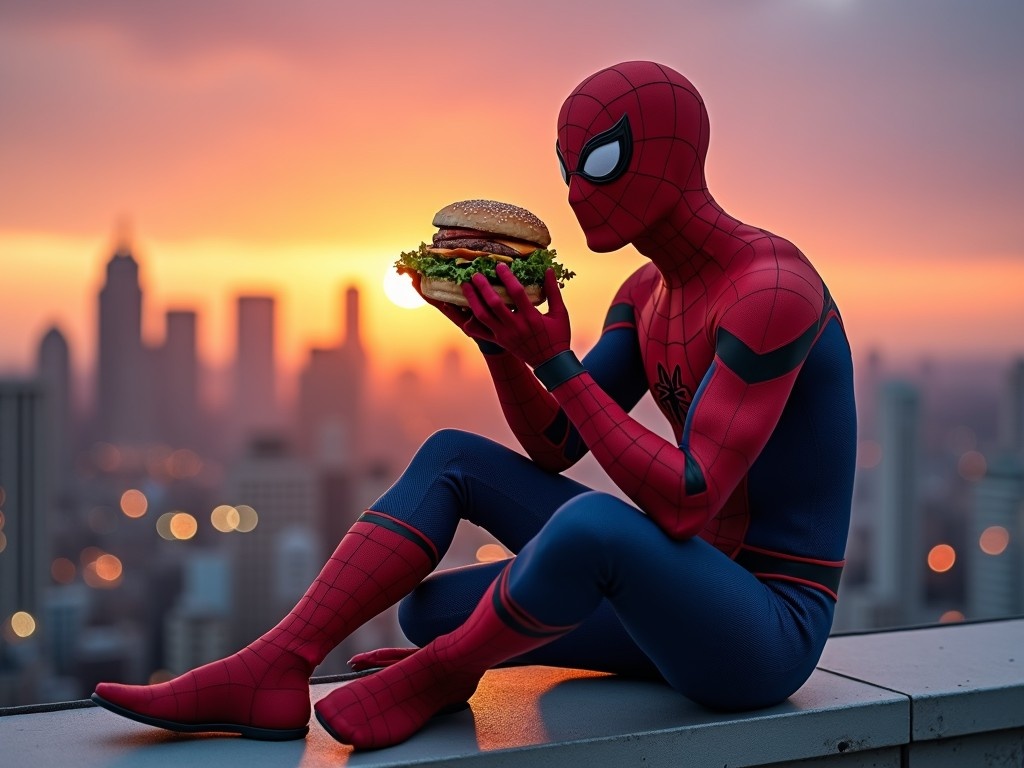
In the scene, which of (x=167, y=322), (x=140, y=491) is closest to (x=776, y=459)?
(x=167, y=322)

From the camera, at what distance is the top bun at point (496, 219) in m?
→ 2.73

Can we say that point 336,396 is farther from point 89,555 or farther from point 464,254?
point 464,254

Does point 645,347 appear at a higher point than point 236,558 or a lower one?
higher

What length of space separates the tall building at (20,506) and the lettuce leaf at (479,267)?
62992mm

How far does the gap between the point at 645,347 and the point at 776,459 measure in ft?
1.56

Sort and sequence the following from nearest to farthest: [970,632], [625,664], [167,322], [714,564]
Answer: [714,564], [625,664], [970,632], [167,322]

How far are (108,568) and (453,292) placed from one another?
74833 millimetres

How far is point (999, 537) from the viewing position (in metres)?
61.8

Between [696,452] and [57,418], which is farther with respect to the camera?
[57,418]

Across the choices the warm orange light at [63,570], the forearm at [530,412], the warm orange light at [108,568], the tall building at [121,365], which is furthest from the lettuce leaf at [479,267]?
the warm orange light at [108,568]

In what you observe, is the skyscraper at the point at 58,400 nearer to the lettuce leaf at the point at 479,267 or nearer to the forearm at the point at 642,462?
the lettuce leaf at the point at 479,267

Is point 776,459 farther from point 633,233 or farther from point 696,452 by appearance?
point 633,233

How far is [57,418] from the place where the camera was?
62312 millimetres

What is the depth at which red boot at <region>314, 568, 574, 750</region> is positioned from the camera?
243cm
